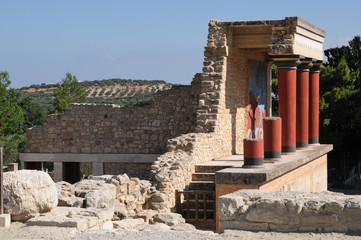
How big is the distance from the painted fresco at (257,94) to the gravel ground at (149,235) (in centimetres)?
1185

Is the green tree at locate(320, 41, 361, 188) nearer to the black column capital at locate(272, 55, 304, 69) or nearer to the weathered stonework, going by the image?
the weathered stonework

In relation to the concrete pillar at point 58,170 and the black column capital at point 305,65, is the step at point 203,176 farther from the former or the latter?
the concrete pillar at point 58,170

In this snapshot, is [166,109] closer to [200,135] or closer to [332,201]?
[200,135]

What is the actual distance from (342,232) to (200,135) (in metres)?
9.02

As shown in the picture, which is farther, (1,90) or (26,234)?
(1,90)

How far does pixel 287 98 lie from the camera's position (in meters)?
16.1

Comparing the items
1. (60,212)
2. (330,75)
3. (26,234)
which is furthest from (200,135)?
(330,75)

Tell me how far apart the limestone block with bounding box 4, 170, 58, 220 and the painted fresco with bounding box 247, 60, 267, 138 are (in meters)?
11.5

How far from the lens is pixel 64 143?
19.1 meters

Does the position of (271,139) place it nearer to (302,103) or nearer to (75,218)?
(302,103)

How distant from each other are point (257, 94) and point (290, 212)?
13.2 meters

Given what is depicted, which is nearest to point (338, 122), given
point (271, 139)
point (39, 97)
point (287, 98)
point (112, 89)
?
point (287, 98)

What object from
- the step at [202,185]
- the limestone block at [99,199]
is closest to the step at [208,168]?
the step at [202,185]

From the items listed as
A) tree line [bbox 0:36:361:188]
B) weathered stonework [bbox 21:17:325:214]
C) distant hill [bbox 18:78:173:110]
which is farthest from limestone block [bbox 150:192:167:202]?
distant hill [bbox 18:78:173:110]
